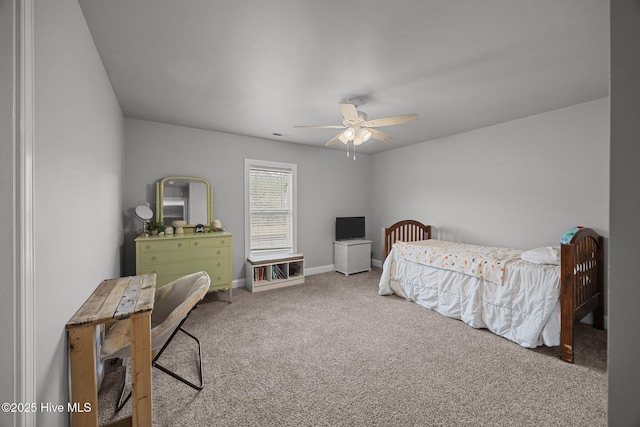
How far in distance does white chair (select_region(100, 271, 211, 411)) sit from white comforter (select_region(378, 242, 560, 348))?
2662 millimetres

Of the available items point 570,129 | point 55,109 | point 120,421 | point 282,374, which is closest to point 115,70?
point 55,109

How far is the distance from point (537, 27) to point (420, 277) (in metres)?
2.72

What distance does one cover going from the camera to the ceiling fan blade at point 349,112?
2.40 m

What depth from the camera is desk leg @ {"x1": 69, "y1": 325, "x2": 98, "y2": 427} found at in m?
1.33

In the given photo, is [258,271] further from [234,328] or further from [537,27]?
[537,27]

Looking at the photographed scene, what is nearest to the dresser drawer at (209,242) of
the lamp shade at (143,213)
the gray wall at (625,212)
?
the lamp shade at (143,213)

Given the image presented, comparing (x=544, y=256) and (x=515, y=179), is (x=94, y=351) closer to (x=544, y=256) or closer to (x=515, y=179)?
(x=544, y=256)

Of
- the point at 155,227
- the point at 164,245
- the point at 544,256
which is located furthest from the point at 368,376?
the point at 155,227

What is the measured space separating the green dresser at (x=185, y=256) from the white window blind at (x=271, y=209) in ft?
2.68

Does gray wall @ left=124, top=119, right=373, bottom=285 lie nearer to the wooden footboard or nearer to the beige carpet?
the beige carpet

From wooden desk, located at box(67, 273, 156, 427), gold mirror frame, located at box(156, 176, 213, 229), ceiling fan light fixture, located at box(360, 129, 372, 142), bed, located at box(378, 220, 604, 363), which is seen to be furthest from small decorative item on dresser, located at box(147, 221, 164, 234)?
bed, located at box(378, 220, 604, 363)

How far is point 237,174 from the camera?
424cm

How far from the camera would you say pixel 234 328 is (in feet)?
9.30

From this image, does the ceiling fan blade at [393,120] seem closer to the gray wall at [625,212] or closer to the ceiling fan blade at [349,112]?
the ceiling fan blade at [349,112]
